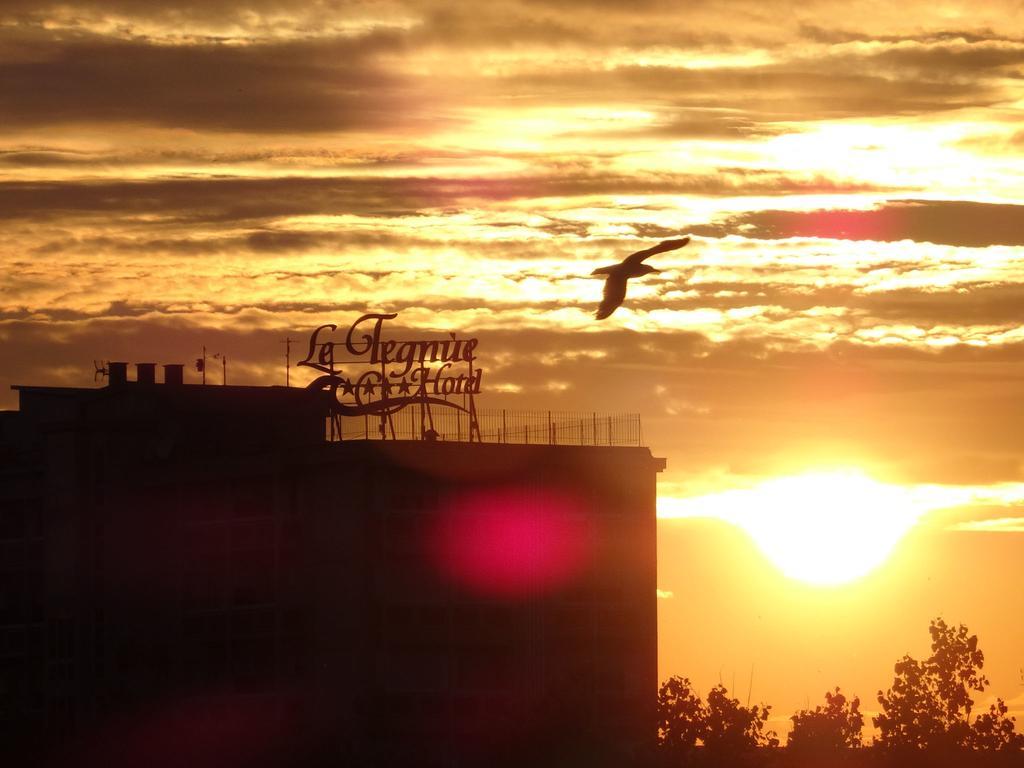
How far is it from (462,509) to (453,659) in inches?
370

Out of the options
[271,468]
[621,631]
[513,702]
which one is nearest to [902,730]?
[621,631]

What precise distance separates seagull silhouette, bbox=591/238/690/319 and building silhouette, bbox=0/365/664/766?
49.6m

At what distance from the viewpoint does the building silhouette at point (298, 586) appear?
118 meters

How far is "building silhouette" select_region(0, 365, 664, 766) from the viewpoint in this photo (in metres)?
118

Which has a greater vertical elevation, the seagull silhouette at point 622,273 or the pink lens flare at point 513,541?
the seagull silhouette at point 622,273

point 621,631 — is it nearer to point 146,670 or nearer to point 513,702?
point 513,702

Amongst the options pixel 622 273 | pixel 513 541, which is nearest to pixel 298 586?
pixel 513 541

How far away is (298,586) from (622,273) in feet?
205

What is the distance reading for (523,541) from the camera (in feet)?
409

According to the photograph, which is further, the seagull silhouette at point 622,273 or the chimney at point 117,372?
the chimney at point 117,372

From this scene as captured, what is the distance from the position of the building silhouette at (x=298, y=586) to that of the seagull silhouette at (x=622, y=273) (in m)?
49.6

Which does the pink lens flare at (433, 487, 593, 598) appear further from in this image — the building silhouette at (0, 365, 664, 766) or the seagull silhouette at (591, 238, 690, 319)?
the seagull silhouette at (591, 238, 690, 319)

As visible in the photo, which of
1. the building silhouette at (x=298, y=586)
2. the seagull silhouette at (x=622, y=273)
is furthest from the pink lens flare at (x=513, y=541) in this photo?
the seagull silhouette at (x=622, y=273)

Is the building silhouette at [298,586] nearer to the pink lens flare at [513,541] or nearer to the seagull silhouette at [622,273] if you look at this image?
the pink lens flare at [513,541]
